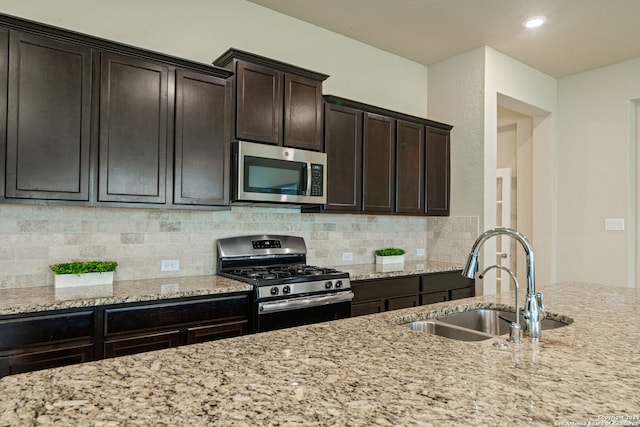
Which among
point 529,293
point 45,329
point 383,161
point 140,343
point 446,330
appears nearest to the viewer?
point 529,293

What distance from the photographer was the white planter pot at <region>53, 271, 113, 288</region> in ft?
8.08

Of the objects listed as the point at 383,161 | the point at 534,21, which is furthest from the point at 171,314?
the point at 534,21

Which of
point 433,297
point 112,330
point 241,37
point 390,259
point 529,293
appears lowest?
point 433,297

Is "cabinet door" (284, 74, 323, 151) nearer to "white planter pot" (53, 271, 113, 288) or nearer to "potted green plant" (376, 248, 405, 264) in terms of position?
"potted green plant" (376, 248, 405, 264)

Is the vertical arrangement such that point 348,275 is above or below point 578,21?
below

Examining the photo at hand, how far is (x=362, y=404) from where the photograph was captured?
0.91 m

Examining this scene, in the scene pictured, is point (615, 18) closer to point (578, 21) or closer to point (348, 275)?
point (578, 21)

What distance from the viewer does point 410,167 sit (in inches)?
167

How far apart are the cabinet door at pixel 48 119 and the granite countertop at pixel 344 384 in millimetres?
1588

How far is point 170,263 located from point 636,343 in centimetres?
269

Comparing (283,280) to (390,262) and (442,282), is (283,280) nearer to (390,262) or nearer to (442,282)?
(390,262)

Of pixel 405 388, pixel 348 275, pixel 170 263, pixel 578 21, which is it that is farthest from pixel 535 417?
pixel 578 21

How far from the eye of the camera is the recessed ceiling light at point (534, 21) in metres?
3.70

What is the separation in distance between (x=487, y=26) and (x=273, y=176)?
8.12 ft
